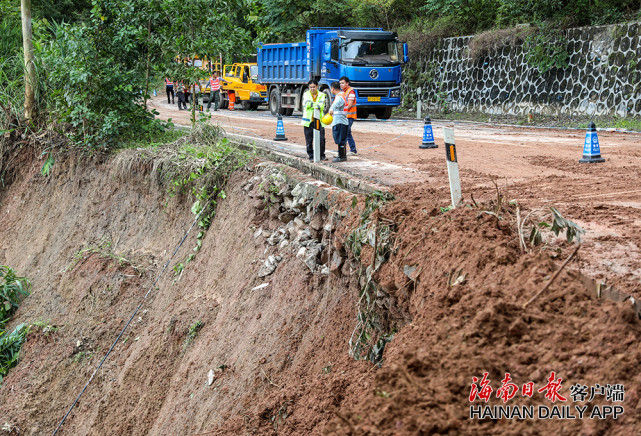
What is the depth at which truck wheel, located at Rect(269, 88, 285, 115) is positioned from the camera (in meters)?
27.1

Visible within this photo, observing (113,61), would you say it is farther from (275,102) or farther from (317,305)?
(275,102)

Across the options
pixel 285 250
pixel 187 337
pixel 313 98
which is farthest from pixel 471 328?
pixel 313 98

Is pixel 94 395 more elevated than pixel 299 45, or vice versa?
pixel 299 45

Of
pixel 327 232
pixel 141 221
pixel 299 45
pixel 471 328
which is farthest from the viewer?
pixel 299 45

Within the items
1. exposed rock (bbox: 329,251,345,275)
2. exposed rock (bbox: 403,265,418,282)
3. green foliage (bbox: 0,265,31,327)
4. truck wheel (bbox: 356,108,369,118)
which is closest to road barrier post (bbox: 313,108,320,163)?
exposed rock (bbox: 329,251,345,275)

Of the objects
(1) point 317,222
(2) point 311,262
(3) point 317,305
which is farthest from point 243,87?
(3) point 317,305

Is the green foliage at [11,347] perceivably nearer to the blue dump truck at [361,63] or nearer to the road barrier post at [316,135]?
the road barrier post at [316,135]

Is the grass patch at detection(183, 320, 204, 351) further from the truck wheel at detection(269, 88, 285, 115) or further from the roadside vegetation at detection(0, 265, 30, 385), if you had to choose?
the truck wheel at detection(269, 88, 285, 115)

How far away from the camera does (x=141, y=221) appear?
11.7 m

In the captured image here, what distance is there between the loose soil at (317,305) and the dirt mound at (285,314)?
17mm

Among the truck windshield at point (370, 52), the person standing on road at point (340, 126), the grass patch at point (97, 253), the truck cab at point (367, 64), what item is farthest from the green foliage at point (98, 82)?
the truck windshield at point (370, 52)

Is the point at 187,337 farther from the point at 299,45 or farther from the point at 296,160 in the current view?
the point at 299,45

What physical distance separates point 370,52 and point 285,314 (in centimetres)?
1743

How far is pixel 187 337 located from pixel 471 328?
579 cm
